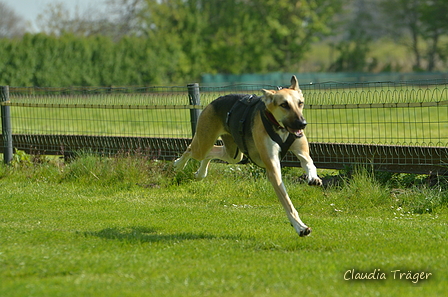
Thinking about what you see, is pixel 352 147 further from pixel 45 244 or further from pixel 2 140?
pixel 2 140

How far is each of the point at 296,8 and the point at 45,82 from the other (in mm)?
29894

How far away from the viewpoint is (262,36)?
5341 centimetres

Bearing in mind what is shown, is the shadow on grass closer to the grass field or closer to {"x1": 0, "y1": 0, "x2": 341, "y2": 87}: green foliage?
the grass field

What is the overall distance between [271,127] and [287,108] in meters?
0.31

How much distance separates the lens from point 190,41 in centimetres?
4694

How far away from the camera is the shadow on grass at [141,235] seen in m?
5.88

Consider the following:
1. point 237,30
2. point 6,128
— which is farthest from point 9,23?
point 6,128

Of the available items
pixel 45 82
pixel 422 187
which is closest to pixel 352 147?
pixel 422 187

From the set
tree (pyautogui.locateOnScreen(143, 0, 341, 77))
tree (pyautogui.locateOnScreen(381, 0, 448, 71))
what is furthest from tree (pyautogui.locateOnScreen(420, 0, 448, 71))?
tree (pyautogui.locateOnScreen(143, 0, 341, 77))

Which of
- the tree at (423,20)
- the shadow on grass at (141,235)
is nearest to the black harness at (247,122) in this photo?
the shadow on grass at (141,235)

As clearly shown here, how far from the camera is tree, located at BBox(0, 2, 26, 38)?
84713 millimetres

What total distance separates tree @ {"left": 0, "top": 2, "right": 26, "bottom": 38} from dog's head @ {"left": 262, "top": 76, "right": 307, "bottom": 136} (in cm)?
8524

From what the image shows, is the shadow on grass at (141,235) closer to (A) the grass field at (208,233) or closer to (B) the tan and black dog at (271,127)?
(A) the grass field at (208,233)

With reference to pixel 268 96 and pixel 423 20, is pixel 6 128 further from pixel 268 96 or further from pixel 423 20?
pixel 423 20
